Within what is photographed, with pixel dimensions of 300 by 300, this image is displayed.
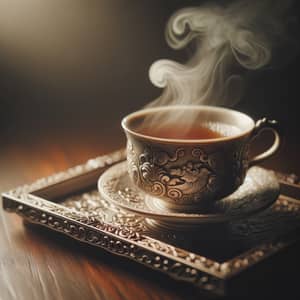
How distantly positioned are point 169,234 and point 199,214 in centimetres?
5

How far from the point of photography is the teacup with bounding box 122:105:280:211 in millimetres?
770

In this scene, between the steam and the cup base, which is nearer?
the cup base

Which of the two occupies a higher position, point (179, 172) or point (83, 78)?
point (83, 78)

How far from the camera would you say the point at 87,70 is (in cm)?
155

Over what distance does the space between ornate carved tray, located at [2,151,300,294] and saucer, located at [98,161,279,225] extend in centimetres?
2

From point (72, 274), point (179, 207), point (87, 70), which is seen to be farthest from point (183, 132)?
point (87, 70)

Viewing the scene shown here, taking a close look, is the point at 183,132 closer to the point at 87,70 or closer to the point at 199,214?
the point at 199,214

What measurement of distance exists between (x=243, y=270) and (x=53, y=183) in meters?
0.39

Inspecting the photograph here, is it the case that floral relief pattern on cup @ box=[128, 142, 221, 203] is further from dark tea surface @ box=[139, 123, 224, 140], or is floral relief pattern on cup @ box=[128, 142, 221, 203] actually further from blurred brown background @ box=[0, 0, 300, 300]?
blurred brown background @ box=[0, 0, 300, 300]

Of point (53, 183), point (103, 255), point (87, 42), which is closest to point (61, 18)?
point (87, 42)

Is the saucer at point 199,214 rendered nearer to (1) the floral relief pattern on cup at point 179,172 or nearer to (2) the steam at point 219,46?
(1) the floral relief pattern on cup at point 179,172

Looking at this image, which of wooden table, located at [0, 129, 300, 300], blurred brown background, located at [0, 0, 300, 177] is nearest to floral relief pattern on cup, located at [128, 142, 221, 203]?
wooden table, located at [0, 129, 300, 300]

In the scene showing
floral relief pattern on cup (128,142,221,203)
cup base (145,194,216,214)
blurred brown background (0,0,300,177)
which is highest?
blurred brown background (0,0,300,177)

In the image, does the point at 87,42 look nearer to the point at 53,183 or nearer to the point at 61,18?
the point at 61,18
